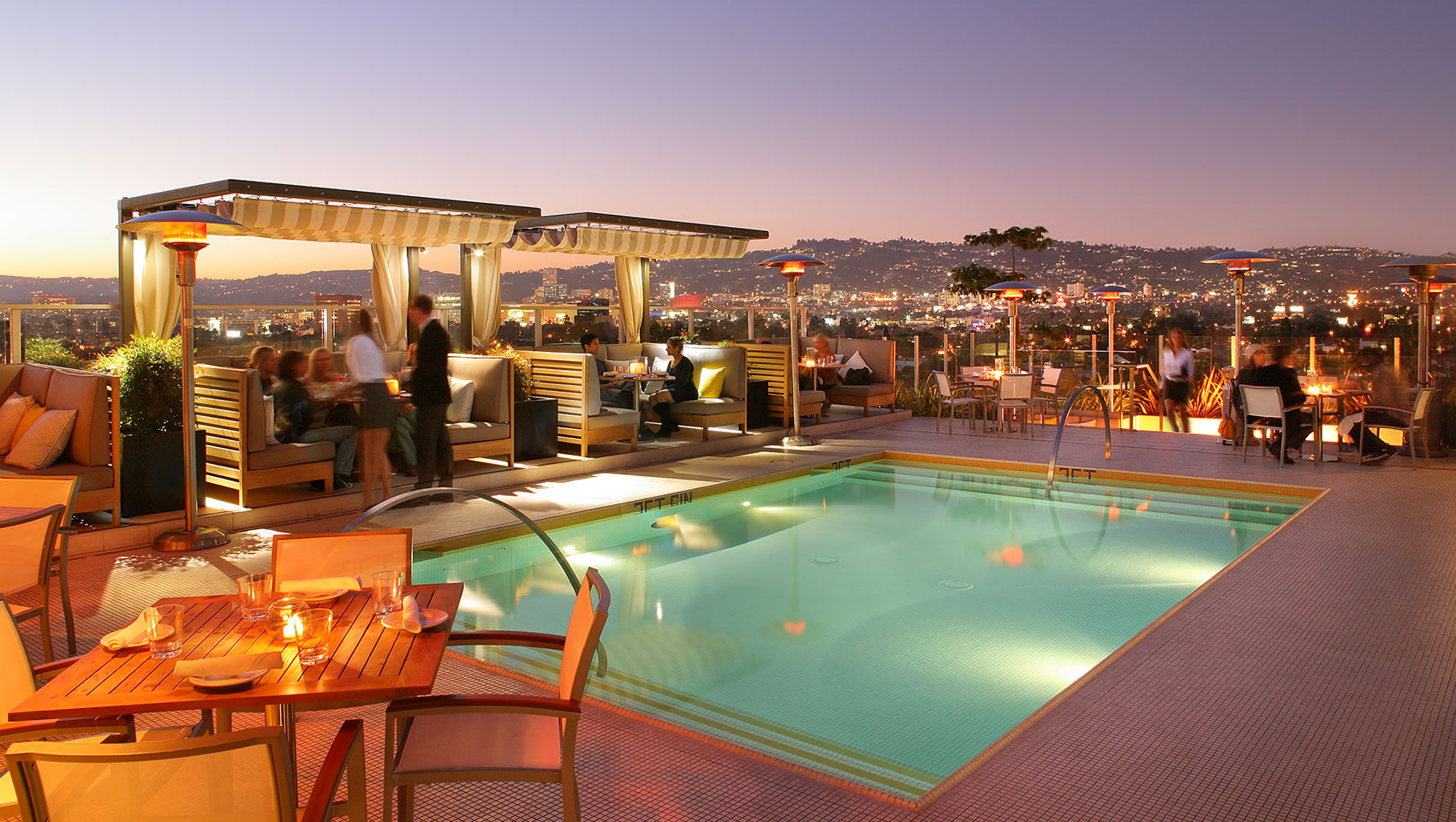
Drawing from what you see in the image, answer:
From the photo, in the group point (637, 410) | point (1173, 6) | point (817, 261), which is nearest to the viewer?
point (637, 410)

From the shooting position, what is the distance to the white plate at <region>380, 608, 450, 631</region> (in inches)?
A: 104

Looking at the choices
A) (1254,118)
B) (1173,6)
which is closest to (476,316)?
(1173,6)

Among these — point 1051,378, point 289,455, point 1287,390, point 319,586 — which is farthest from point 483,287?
point 1287,390

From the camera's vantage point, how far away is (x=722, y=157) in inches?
786

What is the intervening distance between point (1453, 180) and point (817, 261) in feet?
59.2

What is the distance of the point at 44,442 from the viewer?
6.21 m

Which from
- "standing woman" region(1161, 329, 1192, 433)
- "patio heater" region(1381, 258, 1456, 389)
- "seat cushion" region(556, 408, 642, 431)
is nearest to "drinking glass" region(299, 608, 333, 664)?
"seat cushion" region(556, 408, 642, 431)

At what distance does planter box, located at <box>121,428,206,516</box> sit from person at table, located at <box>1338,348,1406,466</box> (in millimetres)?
10529

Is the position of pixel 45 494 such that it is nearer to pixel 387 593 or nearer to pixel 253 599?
pixel 253 599

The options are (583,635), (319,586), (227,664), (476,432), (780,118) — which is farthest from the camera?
(780,118)

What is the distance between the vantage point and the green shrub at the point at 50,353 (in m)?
8.56

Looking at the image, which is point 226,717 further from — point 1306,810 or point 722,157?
point 722,157

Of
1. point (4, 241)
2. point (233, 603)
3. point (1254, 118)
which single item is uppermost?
point (1254, 118)

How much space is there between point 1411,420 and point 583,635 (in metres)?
9.98
